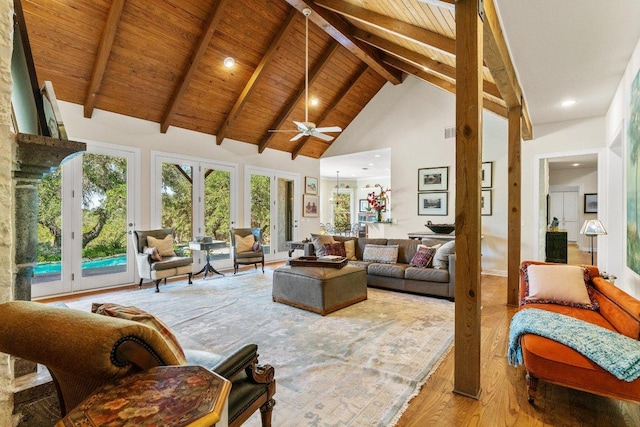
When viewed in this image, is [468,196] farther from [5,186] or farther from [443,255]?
[443,255]

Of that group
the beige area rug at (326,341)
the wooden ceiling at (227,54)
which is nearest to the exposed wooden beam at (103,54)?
the wooden ceiling at (227,54)

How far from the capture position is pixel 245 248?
629 centimetres

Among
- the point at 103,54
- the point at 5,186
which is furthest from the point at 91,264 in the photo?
the point at 5,186

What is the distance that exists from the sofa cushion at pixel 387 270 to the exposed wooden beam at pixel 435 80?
3.07 m

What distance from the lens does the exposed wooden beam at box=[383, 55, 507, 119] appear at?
529 centimetres

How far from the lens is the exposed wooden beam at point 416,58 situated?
182 inches

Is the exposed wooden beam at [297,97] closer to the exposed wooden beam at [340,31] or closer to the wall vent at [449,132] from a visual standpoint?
the exposed wooden beam at [340,31]

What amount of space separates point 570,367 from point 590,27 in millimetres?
2635

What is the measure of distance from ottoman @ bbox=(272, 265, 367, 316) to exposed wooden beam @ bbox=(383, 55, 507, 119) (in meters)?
3.62

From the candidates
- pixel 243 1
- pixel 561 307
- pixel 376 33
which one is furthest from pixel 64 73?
pixel 561 307

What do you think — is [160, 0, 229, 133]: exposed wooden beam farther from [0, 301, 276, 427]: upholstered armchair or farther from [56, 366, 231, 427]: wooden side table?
[56, 366, 231, 427]: wooden side table

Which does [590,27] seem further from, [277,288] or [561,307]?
[277,288]

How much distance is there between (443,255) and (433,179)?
2918 mm

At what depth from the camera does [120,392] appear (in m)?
0.70
